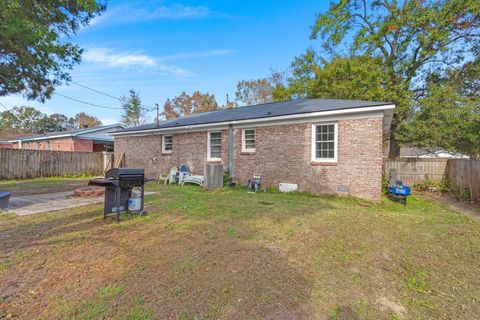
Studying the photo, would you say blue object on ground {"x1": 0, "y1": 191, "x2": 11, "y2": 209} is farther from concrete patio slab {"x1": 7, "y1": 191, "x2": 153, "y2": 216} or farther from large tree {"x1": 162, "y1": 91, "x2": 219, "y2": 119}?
large tree {"x1": 162, "y1": 91, "x2": 219, "y2": 119}

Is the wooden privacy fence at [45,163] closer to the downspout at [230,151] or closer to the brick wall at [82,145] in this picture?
the brick wall at [82,145]

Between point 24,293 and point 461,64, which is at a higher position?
point 461,64

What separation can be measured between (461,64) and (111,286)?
853 inches

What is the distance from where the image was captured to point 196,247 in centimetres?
378

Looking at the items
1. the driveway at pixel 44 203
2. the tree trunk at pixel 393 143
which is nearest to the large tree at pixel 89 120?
the driveway at pixel 44 203

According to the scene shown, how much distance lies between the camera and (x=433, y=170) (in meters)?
12.2

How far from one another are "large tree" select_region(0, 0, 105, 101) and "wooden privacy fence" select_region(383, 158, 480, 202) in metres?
14.2

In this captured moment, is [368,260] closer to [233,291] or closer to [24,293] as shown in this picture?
[233,291]

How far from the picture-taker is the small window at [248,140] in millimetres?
10825

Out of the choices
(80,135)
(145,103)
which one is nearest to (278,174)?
(80,135)

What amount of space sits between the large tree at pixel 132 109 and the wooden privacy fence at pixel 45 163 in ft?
63.7

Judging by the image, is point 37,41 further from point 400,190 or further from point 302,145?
point 400,190

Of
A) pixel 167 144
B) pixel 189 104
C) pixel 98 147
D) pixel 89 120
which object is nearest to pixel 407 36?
pixel 167 144

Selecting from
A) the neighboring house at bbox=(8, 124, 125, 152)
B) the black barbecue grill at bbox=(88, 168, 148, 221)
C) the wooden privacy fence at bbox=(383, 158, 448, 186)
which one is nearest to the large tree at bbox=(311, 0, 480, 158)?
the wooden privacy fence at bbox=(383, 158, 448, 186)
